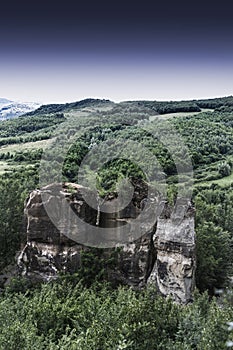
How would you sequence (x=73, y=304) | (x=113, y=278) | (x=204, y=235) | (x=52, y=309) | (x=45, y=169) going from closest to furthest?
(x=52, y=309) < (x=73, y=304) < (x=113, y=278) < (x=204, y=235) < (x=45, y=169)

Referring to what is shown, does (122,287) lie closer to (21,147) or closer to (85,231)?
(85,231)

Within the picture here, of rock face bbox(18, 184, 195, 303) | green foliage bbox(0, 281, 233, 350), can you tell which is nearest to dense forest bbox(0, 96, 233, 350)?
green foliage bbox(0, 281, 233, 350)

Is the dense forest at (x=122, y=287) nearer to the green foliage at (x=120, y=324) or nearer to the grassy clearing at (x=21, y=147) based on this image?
the green foliage at (x=120, y=324)

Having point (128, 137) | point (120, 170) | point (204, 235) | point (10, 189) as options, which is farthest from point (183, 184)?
point (10, 189)

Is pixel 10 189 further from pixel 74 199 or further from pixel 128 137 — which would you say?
pixel 128 137

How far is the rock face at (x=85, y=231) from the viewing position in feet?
106

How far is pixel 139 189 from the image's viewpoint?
110 feet

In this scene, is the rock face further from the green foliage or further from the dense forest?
the green foliage

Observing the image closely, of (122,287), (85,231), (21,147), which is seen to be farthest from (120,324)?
(21,147)

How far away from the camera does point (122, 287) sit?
3031 cm

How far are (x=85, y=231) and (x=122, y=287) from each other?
5.63m

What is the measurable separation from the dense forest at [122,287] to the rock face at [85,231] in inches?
54.0

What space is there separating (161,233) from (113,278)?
5703 mm

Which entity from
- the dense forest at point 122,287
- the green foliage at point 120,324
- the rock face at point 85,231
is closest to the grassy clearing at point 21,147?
the dense forest at point 122,287
